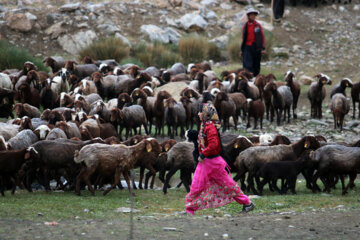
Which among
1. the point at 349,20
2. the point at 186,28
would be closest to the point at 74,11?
the point at 186,28

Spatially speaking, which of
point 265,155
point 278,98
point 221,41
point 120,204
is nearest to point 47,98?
point 278,98

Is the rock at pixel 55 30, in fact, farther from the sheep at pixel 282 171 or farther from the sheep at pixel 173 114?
the sheep at pixel 282 171

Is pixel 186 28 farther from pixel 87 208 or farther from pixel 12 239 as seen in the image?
pixel 12 239

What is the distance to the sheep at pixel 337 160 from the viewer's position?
36.7ft

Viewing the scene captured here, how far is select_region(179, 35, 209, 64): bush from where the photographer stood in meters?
30.6

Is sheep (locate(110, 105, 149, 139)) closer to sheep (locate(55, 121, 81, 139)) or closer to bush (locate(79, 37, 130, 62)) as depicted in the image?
sheep (locate(55, 121, 81, 139))

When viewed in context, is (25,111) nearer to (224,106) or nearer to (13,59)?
(224,106)

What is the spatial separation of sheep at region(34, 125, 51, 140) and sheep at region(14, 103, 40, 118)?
2983 millimetres

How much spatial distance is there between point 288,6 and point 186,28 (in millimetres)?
8048

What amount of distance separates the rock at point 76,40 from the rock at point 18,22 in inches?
75.9

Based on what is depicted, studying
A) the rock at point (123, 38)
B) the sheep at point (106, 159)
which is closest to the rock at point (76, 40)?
the rock at point (123, 38)

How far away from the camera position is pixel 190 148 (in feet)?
39.0

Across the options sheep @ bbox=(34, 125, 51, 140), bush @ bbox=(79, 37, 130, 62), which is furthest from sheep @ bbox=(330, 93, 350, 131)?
bush @ bbox=(79, 37, 130, 62)

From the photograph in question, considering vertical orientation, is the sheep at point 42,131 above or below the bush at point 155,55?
below
